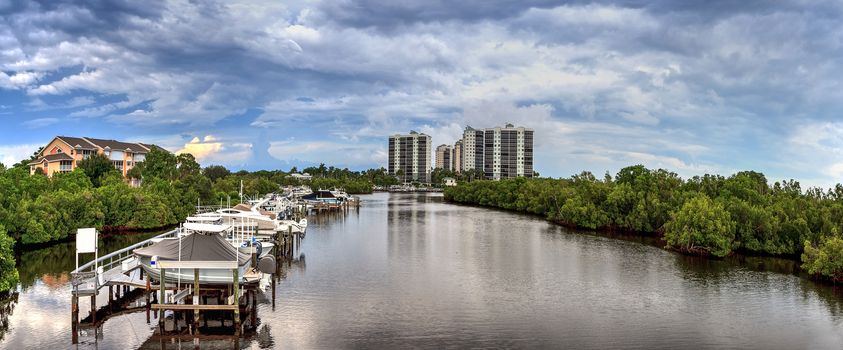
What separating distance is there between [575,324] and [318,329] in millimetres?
11910

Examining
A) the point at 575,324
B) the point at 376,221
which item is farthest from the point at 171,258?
the point at 376,221

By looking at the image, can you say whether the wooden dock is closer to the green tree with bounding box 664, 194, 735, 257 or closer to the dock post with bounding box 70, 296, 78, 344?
the dock post with bounding box 70, 296, 78, 344

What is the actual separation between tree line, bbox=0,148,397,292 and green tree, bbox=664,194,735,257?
45.1 meters

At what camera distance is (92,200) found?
5584cm

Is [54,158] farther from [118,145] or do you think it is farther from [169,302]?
[169,302]

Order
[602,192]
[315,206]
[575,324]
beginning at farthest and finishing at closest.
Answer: [315,206] → [602,192] → [575,324]

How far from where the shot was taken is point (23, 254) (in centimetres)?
4319

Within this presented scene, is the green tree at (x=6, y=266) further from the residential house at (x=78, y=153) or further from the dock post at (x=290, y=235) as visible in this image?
the residential house at (x=78, y=153)

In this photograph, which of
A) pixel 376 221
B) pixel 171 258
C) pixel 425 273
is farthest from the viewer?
pixel 376 221

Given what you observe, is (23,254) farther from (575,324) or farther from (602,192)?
(602,192)

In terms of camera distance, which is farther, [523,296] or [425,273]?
[425,273]

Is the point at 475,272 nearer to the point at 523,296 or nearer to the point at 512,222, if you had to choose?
the point at 523,296

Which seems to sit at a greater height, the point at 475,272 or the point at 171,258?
the point at 171,258

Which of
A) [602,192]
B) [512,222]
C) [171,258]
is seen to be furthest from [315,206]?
[171,258]
